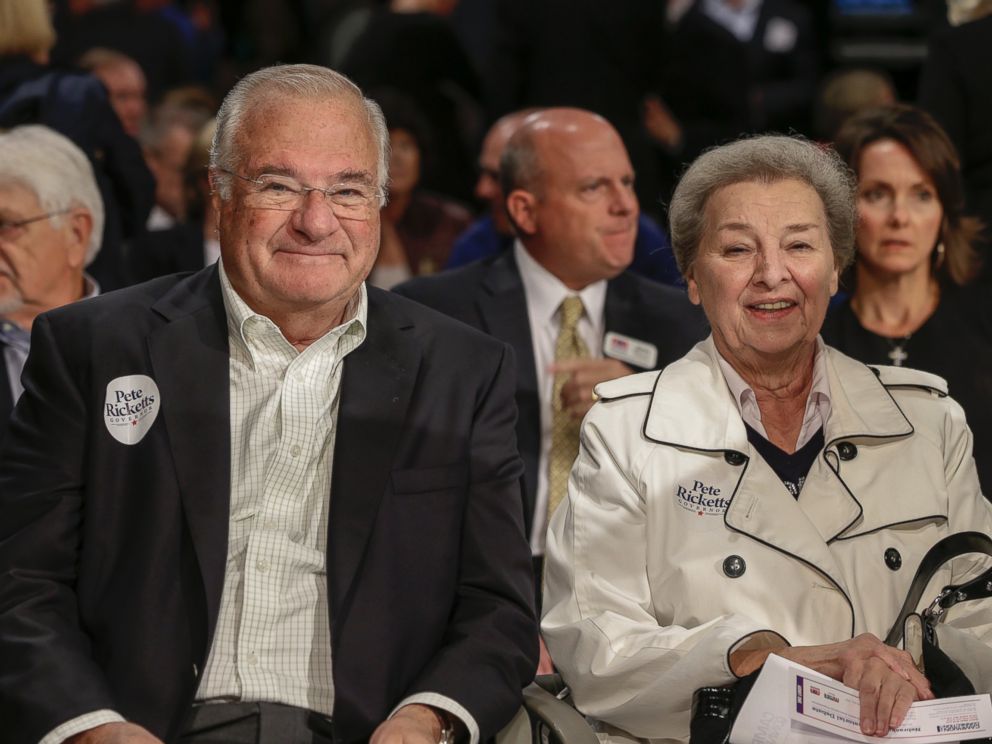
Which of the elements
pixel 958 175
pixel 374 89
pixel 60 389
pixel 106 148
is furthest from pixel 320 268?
pixel 374 89

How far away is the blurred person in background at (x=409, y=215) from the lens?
6.33m

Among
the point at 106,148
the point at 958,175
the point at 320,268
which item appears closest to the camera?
the point at 320,268

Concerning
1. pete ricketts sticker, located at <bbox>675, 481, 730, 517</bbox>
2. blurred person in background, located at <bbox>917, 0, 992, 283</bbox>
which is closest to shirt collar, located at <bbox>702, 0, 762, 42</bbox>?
blurred person in background, located at <bbox>917, 0, 992, 283</bbox>

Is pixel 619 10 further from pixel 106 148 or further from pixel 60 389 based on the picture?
pixel 60 389

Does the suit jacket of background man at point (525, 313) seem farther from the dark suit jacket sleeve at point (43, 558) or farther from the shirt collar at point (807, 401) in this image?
the dark suit jacket sleeve at point (43, 558)

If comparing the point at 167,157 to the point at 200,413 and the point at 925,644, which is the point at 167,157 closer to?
the point at 200,413

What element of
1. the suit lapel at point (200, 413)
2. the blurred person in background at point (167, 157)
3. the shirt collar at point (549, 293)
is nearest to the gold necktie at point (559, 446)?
the shirt collar at point (549, 293)

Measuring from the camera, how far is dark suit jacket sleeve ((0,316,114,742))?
2562 millimetres

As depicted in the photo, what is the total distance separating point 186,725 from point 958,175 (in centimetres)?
270

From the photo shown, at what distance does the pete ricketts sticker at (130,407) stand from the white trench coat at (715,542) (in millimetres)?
851

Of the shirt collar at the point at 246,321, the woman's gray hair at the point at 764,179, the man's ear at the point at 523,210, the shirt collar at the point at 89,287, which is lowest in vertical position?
the shirt collar at the point at 89,287

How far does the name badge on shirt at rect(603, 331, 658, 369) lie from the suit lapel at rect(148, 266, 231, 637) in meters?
1.53

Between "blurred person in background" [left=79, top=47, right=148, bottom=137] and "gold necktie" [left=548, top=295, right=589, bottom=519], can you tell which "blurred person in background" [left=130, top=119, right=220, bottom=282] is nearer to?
"blurred person in background" [left=79, top=47, right=148, bottom=137]

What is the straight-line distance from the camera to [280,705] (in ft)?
8.87
